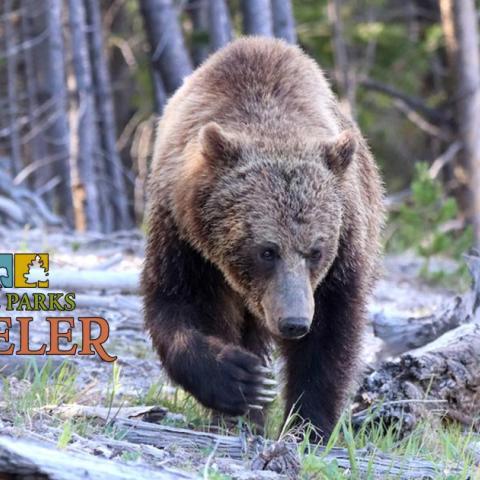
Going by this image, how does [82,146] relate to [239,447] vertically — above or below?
above

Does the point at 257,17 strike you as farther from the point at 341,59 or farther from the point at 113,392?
the point at 341,59

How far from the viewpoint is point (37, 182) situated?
18.4m

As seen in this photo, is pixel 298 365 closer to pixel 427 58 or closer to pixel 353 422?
pixel 353 422

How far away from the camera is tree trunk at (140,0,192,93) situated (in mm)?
10312

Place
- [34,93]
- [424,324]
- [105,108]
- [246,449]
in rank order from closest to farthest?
[246,449], [424,324], [105,108], [34,93]

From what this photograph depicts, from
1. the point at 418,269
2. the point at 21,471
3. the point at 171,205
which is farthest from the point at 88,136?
the point at 21,471

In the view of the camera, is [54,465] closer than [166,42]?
Yes

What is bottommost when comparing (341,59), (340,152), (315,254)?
(315,254)

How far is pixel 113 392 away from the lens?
4234mm

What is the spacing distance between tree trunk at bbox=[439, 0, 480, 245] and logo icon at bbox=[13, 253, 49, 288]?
18.9ft

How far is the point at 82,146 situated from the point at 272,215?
26.4 ft

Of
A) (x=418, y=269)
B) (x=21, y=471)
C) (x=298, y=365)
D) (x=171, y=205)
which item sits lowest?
(x=418, y=269)

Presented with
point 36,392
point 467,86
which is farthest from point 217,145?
point 467,86

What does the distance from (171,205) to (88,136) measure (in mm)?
7588
